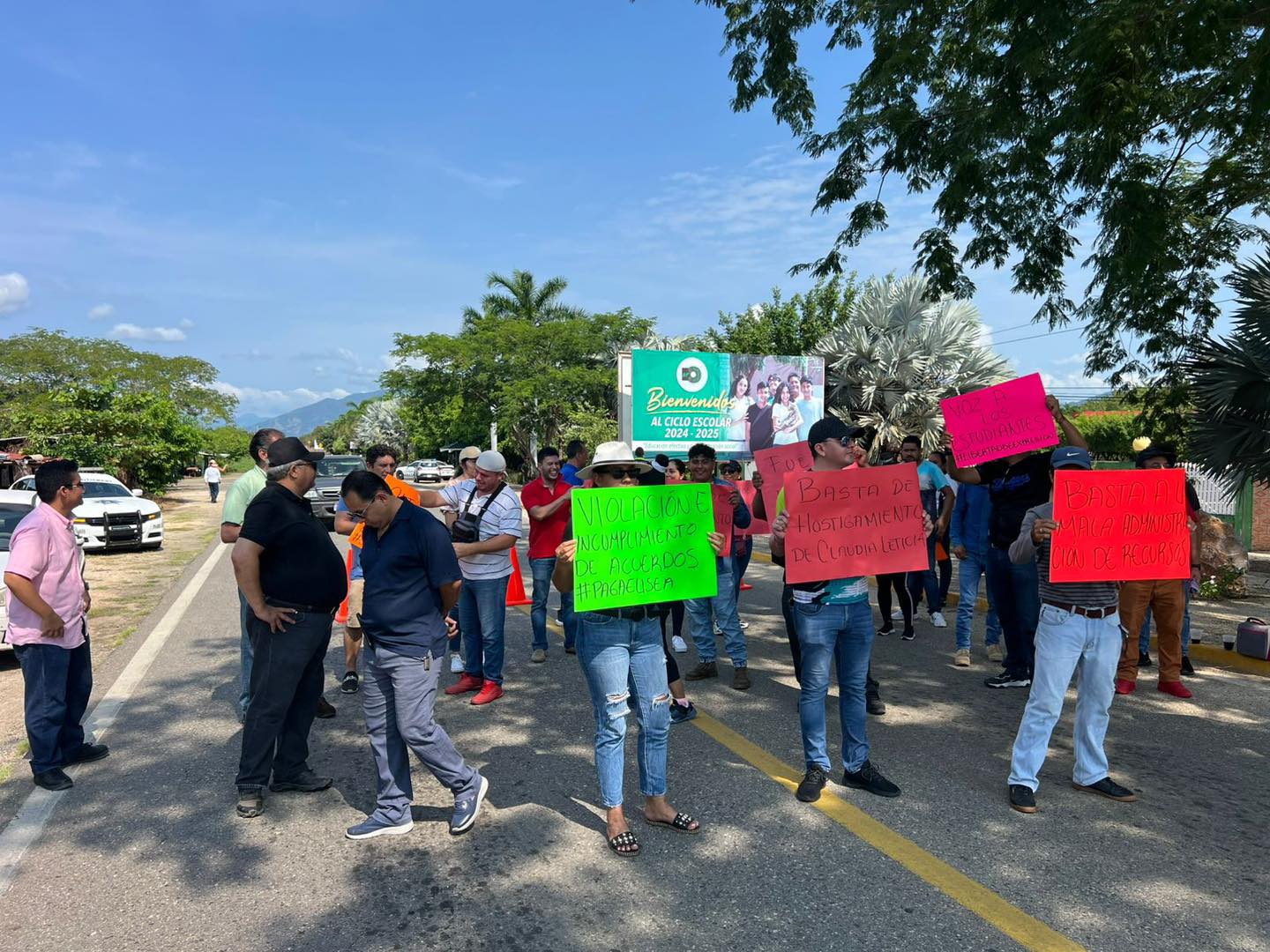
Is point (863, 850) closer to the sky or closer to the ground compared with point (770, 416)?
closer to the ground

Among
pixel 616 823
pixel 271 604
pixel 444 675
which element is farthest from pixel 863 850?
pixel 444 675

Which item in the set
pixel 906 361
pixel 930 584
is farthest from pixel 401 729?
pixel 906 361

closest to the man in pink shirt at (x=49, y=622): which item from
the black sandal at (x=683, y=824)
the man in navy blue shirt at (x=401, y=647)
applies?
the man in navy blue shirt at (x=401, y=647)

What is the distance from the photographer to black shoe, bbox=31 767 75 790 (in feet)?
14.5

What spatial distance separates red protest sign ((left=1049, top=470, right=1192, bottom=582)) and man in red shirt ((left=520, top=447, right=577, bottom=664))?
3433 millimetres

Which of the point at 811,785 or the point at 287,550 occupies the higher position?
the point at 287,550

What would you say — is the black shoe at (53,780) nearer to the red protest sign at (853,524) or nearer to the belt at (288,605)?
the belt at (288,605)

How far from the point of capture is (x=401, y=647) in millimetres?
3824

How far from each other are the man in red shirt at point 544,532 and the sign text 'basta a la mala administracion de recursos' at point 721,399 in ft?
44.7

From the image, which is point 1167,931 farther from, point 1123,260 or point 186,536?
point 186,536

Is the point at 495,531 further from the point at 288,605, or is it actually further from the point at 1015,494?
the point at 1015,494

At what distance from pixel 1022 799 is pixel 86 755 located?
5080 mm

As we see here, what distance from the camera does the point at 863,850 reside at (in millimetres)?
3678

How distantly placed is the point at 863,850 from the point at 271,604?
9.85ft
